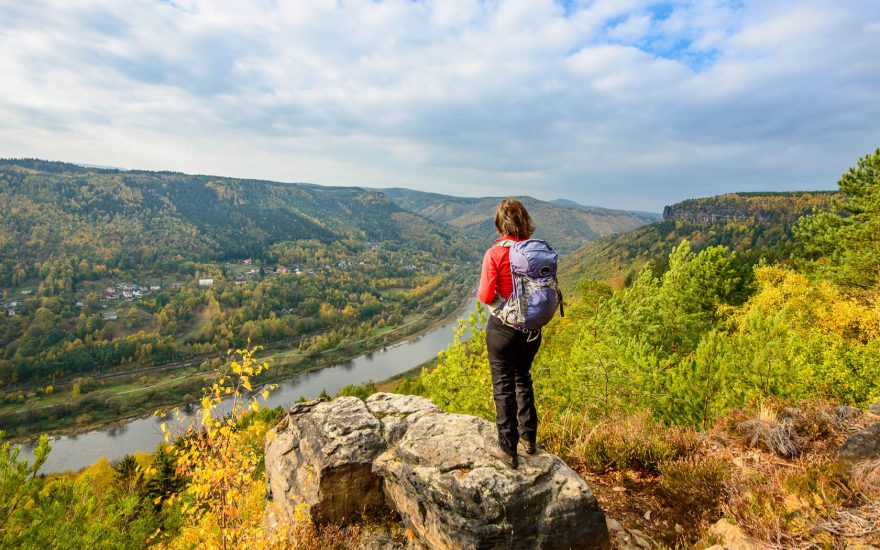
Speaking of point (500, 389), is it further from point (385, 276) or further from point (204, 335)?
point (385, 276)

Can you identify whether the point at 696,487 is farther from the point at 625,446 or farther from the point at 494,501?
the point at 494,501

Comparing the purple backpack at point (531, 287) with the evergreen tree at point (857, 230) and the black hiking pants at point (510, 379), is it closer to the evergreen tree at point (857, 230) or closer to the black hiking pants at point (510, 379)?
the black hiking pants at point (510, 379)

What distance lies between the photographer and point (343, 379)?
8156cm

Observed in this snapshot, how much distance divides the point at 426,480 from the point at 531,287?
277cm

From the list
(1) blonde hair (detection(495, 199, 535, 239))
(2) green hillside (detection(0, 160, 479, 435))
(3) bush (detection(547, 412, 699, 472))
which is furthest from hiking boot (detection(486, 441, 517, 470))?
(2) green hillside (detection(0, 160, 479, 435))

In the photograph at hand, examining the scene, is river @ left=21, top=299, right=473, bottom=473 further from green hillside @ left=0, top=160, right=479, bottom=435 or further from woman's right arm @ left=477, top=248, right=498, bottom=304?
woman's right arm @ left=477, top=248, right=498, bottom=304

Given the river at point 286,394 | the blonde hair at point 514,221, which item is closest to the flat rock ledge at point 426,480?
the blonde hair at point 514,221

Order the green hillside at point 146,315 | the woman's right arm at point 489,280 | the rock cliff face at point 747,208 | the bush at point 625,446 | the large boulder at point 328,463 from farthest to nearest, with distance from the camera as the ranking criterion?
the rock cliff face at point 747,208 < the green hillside at point 146,315 < the large boulder at point 328,463 < the bush at point 625,446 < the woman's right arm at point 489,280

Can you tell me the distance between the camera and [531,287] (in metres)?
4.37

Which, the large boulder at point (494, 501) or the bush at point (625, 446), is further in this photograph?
the bush at point (625, 446)

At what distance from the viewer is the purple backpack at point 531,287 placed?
431 centimetres

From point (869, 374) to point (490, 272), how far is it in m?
10.6

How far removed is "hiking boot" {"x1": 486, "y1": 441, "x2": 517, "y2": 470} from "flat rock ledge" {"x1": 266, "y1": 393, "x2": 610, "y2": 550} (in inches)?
3.4

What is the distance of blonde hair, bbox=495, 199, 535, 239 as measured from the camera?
182 inches
